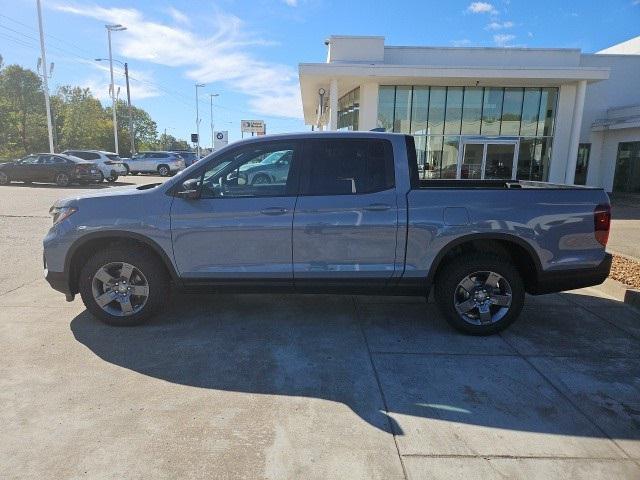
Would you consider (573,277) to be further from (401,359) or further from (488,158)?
(488,158)

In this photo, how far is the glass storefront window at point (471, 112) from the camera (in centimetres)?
1830

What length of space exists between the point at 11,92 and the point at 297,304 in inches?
2749

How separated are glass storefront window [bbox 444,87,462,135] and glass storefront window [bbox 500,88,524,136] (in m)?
1.85

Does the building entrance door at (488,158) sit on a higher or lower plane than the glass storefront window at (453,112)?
lower

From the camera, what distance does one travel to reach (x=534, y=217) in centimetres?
412

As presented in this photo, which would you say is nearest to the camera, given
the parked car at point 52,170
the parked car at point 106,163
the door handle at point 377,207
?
the door handle at point 377,207

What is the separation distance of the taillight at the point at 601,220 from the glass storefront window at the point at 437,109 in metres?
15.0

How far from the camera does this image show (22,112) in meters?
58.8

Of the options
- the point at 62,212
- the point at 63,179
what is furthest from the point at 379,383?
the point at 63,179

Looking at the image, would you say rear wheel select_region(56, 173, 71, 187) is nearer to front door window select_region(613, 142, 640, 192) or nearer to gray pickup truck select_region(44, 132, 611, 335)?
gray pickup truck select_region(44, 132, 611, 335)

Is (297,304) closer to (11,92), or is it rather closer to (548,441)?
(548,441)

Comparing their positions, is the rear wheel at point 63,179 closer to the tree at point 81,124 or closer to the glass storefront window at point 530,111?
the glass storefront window at point 530,111

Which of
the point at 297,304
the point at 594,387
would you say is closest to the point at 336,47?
the point at 297,304

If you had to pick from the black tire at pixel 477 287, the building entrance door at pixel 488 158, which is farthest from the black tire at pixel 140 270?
the building entrance door at pixel 488 158
